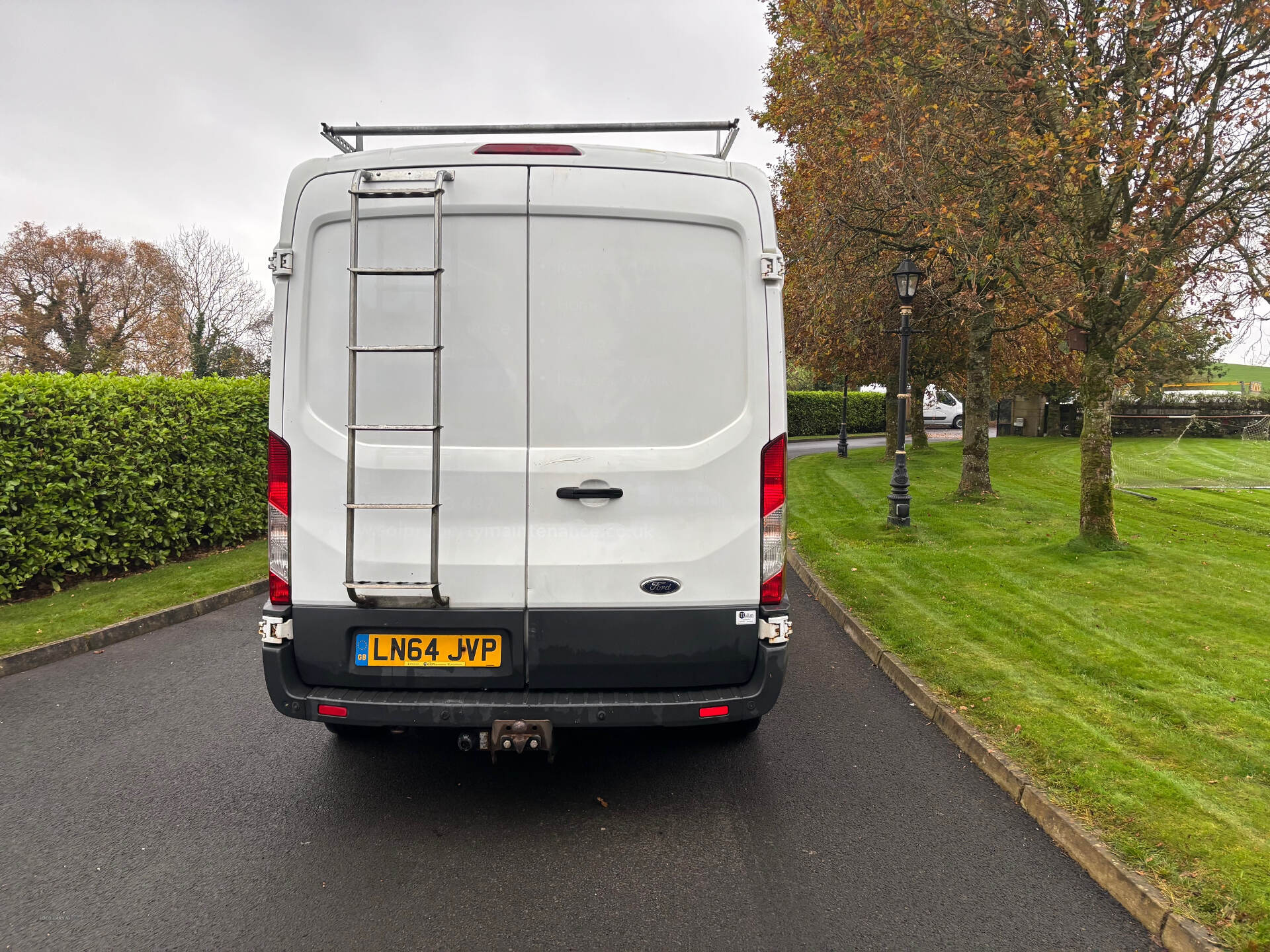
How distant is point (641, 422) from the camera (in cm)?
326

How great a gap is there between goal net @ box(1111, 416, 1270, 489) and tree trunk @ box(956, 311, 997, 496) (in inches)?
80.3

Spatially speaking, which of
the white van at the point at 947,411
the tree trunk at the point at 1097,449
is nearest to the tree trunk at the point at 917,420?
the tree trunk at the point at 1097,449

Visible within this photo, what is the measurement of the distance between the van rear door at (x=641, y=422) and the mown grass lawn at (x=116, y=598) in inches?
202

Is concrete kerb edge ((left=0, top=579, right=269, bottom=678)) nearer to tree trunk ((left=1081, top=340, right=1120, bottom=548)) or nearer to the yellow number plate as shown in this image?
the yellow number plate

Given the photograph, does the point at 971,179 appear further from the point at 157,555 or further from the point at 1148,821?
the point at 157,555

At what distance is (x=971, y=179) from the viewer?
1002cm

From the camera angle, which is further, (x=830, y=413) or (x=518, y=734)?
(x=830, y=413)

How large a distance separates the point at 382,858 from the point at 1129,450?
2259 cm

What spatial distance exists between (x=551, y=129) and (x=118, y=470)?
7102mm

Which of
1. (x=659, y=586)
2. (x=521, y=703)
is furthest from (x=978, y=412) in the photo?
(x=521, y=703)

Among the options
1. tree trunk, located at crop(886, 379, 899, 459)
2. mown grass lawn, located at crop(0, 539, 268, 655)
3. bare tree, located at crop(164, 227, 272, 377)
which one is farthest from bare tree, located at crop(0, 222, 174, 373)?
mown grass lawn, located at crop(0, 539, 268, 655)

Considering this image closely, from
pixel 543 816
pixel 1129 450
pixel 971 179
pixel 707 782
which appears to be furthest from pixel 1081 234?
pixel 1129 450

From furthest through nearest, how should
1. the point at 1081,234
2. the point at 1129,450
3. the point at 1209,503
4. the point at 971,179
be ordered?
1. the point at 1129,450
2. the point at 1209,503
3. the point at 971,179
4. the point at 1081,234

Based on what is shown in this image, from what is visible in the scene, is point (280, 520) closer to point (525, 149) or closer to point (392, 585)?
point (392, 585)
